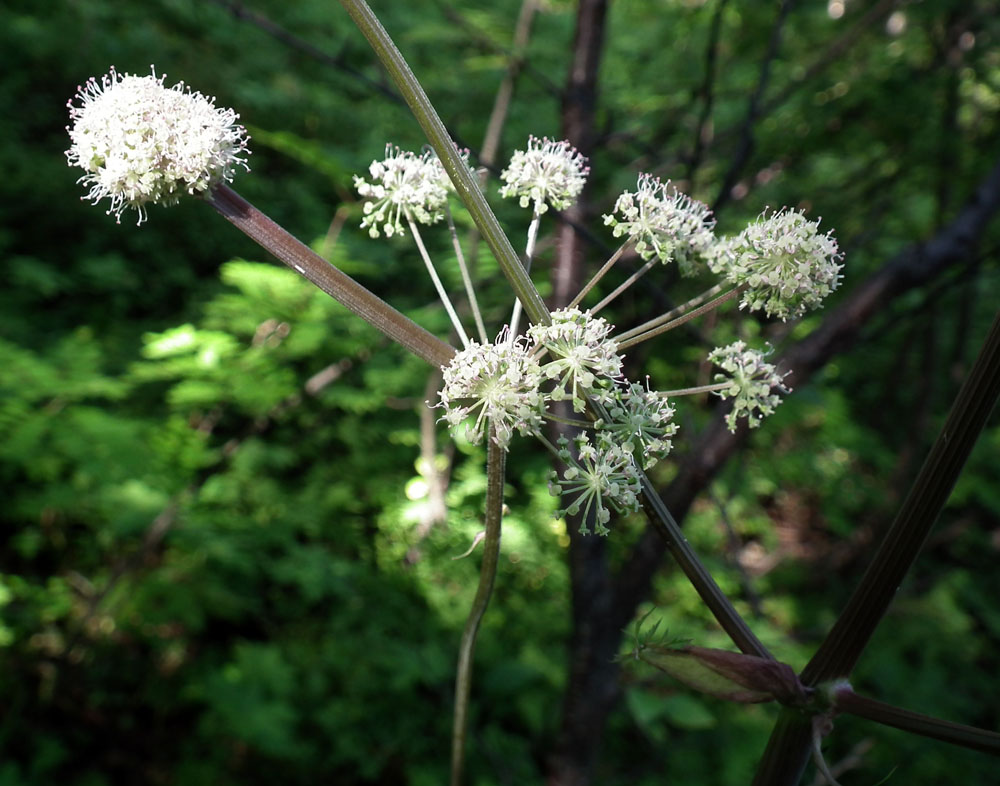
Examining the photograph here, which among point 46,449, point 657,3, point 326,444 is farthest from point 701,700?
point 657,3

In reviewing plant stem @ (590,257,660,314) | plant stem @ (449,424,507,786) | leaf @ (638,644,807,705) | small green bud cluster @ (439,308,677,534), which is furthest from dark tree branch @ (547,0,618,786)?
small green bud cluster @ (439,308,677,534)

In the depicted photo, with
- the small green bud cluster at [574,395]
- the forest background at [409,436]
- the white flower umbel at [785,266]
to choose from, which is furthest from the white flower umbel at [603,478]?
the forest background at [409,436]

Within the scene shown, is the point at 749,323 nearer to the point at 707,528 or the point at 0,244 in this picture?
the point at 707,528

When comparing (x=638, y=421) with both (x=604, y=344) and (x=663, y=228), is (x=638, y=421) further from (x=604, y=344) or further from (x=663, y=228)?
(x=663, y=228)

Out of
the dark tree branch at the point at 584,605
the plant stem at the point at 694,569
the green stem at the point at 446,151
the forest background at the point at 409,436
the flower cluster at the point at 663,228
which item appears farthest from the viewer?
the forest background at the point at 409,436

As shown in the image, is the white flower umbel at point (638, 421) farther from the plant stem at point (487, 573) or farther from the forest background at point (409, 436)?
the forest background at point (409, 436)

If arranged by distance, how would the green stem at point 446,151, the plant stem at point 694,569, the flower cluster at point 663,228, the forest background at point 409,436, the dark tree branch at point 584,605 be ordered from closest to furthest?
the green stem at point 446,151, the plant stem at point 694,569, the flower cluster at point 663,228, the dark tree branch at point 584,605, the forest background at point 409,436

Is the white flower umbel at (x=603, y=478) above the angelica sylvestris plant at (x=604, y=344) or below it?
below
